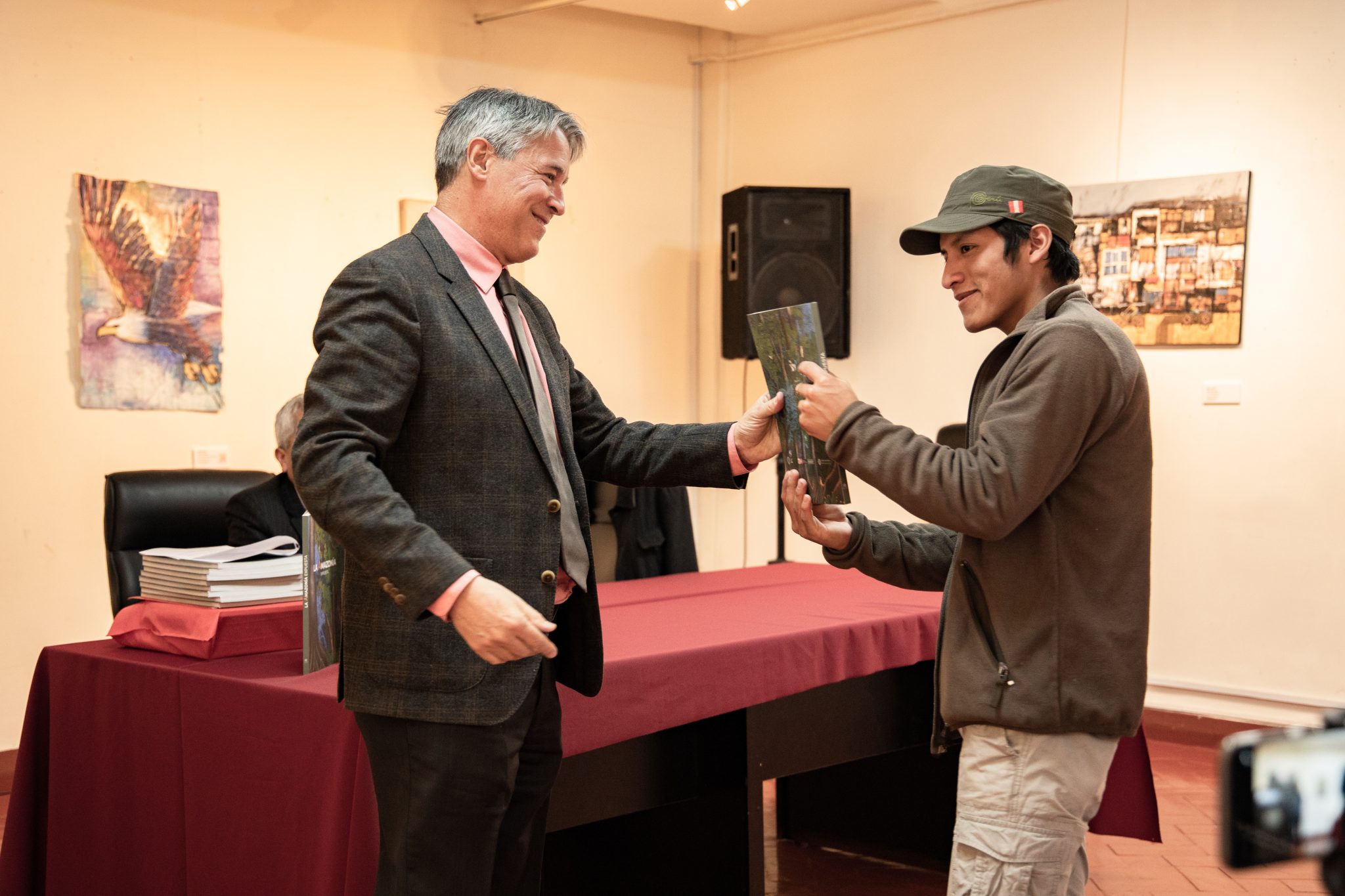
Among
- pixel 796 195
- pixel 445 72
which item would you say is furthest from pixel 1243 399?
pixel 445 72

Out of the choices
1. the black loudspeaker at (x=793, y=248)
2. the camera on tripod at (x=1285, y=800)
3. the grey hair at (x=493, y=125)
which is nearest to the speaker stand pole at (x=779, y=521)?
the black loudspeaker at (x=793, y=248)

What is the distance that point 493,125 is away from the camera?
1787 mm

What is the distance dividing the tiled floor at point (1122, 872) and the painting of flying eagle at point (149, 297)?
63.1 inches

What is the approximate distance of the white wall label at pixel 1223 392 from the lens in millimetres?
4879

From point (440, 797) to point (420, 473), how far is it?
0.43 m

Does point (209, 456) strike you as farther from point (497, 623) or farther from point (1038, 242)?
point (1038, 242)

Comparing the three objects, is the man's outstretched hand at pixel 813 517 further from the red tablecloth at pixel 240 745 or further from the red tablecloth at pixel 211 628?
the red tablecloth at pixel 211 628

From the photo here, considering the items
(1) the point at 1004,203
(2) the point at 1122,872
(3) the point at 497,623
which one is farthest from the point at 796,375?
Answer: (2) the point at 1122,872

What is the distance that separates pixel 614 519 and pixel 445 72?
7.65 ft

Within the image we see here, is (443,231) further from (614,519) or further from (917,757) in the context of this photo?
(614,519)

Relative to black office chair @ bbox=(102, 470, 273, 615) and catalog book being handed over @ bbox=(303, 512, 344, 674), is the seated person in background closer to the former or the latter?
black office chair @ bbox=(102, 470, 273, 615)

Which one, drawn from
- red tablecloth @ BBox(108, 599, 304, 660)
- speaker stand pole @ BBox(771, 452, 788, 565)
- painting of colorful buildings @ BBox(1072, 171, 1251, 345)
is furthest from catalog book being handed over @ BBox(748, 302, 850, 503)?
painting of colorful buildings @ BBox(1072, 171, 1251, 345)

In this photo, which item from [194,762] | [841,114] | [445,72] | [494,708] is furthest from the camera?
[841,114]

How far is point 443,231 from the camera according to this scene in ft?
5.95
